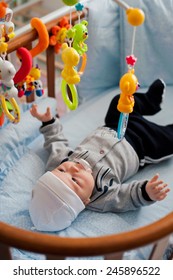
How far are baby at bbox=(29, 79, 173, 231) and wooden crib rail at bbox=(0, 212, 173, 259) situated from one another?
27 centimetres

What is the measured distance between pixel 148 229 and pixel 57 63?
5.44ft

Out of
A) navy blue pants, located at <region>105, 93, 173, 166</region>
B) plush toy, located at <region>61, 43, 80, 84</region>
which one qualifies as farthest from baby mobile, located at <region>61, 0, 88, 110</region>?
navy blue pants, located at <region>105, 93, 173, 166</region>

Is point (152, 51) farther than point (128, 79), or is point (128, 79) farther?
point (152, 51)

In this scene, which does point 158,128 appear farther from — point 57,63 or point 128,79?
point 57,63

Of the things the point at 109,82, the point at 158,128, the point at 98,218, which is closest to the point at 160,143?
the point at 158,128

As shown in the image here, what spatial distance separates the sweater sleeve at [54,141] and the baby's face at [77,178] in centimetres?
11

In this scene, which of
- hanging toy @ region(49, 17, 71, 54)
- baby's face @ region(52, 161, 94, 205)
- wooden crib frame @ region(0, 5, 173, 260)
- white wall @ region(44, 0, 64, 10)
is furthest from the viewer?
white wall @ region(44, 0, 64, 10)

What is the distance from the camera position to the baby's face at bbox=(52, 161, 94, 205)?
951 millimetres

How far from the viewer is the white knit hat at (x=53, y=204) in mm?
905

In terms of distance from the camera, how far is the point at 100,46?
1420 millimetres

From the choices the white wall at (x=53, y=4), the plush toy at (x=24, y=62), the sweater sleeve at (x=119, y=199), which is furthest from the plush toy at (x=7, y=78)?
the white wall at (x=53, y=4)

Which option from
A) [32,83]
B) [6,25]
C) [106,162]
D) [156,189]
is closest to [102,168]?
[106,162]

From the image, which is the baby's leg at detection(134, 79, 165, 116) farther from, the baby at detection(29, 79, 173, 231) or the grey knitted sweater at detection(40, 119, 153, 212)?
the grey knitted sweater at detection(40, 119, 153, 212)

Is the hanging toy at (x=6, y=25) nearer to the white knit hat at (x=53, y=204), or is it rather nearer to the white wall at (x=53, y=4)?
the white knit hat at (x=53, y=204)
